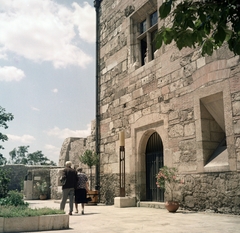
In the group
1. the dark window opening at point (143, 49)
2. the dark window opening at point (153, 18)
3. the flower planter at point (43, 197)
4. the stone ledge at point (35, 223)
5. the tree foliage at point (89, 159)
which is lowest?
the flower planter at point (43, 197)

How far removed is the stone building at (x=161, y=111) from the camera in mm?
6258

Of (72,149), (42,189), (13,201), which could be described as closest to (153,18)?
(13,201)

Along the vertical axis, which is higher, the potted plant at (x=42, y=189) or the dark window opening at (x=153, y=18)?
the dark window opening at (x=153, y=18)

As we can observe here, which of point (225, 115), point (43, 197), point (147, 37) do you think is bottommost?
point (43, 197)

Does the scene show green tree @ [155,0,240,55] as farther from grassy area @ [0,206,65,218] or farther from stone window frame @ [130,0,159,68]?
stone window frame @ [130,0,159,68]

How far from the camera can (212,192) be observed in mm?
6375

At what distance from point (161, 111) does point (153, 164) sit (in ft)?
5.12

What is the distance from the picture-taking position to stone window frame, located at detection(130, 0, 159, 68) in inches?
363

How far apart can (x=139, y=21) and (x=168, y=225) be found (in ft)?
21.8

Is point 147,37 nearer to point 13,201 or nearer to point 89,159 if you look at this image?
point 89,159

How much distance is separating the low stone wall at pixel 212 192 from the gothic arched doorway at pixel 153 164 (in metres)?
1.43

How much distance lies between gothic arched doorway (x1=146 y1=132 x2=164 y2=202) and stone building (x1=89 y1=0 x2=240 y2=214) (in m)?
0.03

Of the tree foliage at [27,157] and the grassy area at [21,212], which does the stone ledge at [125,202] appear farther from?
the tree foliage at [27,157]

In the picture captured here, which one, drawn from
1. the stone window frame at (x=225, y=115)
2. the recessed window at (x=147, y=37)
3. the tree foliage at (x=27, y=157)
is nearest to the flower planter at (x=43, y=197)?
the recessed window at (x=147, y=37)
